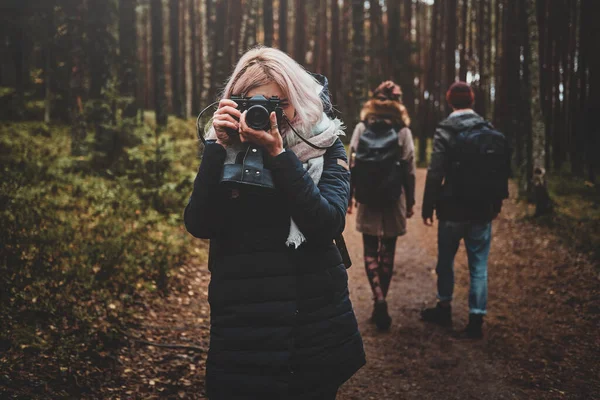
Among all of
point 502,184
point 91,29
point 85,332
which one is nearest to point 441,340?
point 502,184

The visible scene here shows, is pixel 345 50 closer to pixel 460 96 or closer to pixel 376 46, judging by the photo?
pixel 376 46

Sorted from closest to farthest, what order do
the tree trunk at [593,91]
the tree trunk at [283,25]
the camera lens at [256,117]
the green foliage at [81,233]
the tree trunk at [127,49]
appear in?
the camera lens at [256,117]
the green foliage at [81,233]
the tree trunk at [593,91]
the tree trunk at [127,49]
the tree trunk at [283,25]

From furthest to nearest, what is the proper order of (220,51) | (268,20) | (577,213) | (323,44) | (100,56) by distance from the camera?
(323,44) → (220,51) → (268,20) → (100,56) → (577,213)

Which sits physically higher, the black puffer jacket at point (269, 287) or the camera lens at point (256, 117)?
the camera lens at point (256, 117)

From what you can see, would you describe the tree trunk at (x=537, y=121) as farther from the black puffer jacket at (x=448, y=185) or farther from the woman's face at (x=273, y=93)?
the woman's face at (x=273, y=93)

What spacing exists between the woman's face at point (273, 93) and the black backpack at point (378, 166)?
3074 mm

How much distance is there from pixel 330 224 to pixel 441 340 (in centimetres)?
368

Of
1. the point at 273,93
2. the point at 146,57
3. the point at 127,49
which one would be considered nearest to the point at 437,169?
the point at 273,93

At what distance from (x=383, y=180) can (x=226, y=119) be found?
337 cm

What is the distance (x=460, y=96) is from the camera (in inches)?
202

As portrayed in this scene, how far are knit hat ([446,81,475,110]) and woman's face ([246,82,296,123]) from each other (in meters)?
3.61

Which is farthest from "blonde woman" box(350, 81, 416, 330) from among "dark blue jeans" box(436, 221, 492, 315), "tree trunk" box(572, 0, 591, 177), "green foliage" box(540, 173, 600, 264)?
"tree trunk" box(572, 0, 591, 177)

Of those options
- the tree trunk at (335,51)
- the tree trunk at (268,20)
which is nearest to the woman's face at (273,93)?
the tree trunk at (268,20)

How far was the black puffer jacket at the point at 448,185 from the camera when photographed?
4961mm
